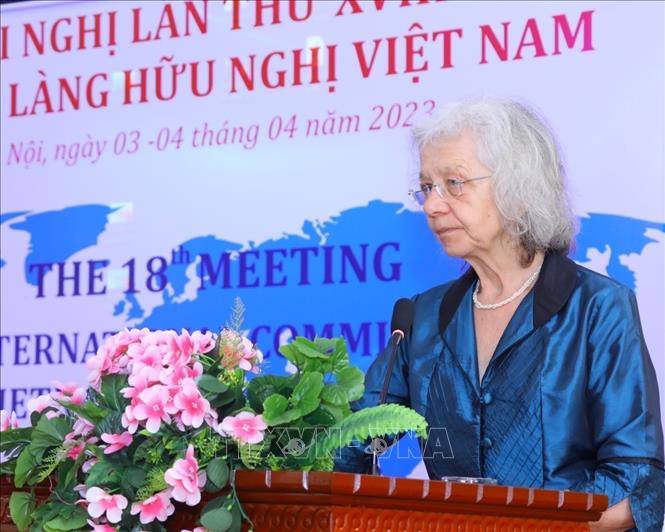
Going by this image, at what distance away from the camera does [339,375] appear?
6.70ft

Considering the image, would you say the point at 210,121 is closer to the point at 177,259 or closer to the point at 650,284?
the point at 177,259

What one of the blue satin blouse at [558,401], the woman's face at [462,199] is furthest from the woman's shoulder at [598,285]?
the woman's face at [462,199]

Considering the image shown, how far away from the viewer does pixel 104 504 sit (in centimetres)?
198

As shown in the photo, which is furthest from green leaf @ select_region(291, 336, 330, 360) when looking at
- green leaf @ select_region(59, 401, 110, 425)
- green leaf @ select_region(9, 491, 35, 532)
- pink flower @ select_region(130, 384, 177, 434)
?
green leaf @ select_region(9, 491, 35, 532)

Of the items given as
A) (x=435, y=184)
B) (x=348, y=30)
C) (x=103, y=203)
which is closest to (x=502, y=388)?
(x=435, y=184)

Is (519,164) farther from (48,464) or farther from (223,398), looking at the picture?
(48,464)

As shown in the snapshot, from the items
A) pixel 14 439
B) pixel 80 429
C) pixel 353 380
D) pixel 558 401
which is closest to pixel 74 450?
pixel 80 429

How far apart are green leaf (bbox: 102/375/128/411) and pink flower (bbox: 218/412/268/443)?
20 cm

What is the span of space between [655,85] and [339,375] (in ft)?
6.21

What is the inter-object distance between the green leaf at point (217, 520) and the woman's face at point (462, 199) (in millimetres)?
1263

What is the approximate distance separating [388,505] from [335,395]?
0.64ft

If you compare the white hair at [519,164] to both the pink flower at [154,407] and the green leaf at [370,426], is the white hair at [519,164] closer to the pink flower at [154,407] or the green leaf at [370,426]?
the green leaf at [370,426]

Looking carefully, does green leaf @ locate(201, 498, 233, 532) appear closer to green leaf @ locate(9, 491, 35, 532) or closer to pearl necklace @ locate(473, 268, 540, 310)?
green leaf @ locate(9, 491, 35, 532)

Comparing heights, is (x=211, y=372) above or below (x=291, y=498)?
above
